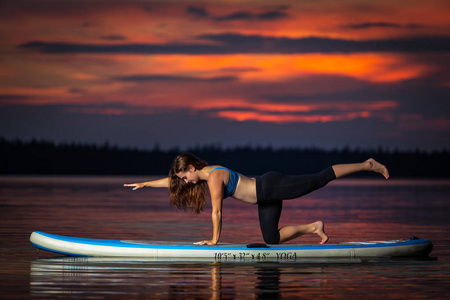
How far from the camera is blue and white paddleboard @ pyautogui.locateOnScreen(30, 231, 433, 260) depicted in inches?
428

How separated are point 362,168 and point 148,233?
22.7 feet

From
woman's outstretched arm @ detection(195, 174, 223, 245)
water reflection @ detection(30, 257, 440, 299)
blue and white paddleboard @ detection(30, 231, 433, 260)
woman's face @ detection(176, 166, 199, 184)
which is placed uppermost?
woman's face @ detection(176, 166, 199, 184)

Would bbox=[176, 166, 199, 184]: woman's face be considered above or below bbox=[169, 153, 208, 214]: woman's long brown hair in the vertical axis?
above

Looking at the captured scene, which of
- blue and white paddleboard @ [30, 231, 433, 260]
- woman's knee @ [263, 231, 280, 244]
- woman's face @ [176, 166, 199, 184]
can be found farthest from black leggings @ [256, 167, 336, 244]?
woman's face @ [176, 166, 199, 184]

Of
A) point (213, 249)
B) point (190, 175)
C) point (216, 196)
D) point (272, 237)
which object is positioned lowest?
point (213, 249)

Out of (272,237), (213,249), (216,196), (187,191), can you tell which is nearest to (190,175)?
(187,191)

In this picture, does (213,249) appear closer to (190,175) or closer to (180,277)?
(190,175)

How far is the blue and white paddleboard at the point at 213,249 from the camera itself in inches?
428

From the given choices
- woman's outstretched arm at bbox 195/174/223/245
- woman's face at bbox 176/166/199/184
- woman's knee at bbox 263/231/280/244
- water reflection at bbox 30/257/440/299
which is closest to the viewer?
water reflection at bbox 30/257/440/299

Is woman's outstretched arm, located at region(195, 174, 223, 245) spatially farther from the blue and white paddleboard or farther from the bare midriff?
the blue and white paddleboard

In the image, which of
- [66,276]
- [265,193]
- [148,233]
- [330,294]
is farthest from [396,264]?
[148,233]

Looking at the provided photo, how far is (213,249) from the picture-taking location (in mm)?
10867

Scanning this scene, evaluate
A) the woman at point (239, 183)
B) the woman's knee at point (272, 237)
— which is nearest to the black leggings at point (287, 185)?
the woman at point (239, 183)

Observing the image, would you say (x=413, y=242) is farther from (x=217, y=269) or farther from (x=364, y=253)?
(x=217, y=269)
